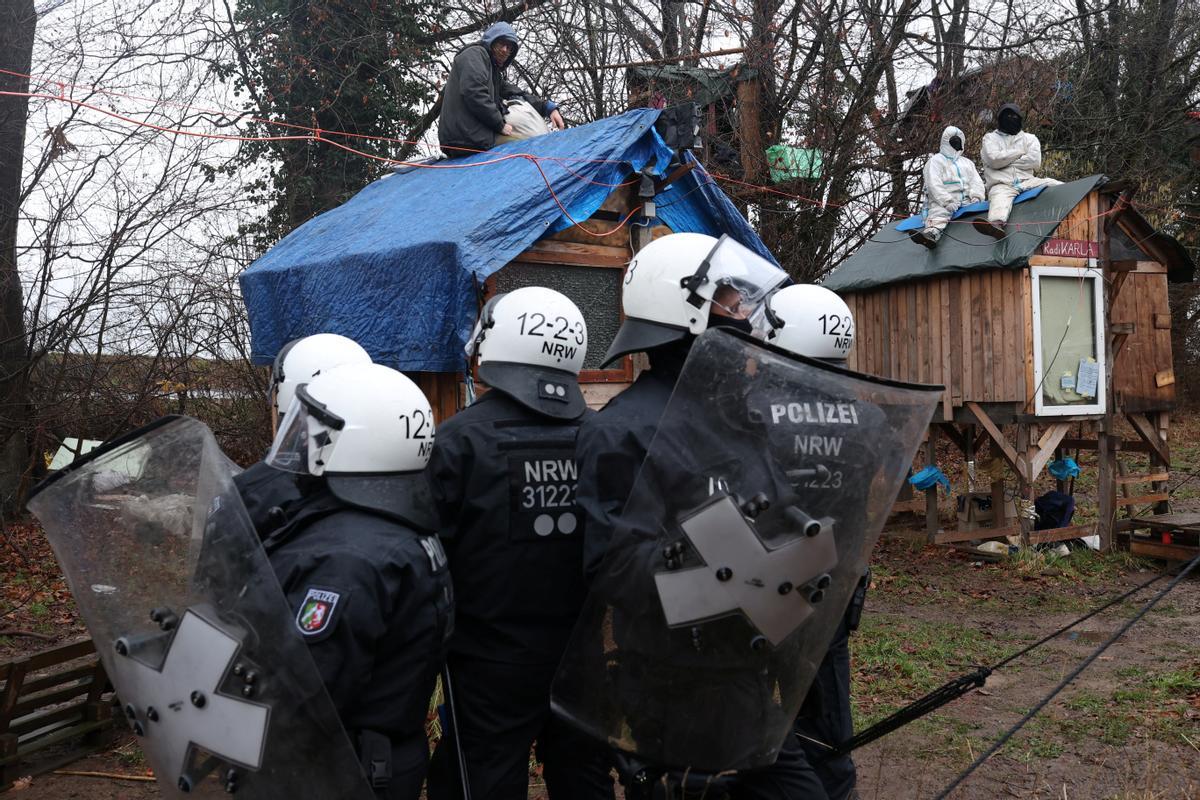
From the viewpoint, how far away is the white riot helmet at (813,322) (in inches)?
173

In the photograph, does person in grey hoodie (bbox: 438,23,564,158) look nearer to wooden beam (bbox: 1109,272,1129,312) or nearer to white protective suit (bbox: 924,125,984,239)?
white protective suit (bbox: 924,125,984,239)

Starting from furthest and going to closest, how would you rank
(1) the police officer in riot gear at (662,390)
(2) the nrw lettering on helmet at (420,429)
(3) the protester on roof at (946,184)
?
(3) the protester on roof at (946,184), (2) the nrw lettering on helmet at (420,429), (1) the police officer in riot gear at (662,390)

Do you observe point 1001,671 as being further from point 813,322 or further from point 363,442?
point 363,442

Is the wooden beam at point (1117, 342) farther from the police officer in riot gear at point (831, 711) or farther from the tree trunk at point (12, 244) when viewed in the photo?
the tree trunk at point (12, 244)

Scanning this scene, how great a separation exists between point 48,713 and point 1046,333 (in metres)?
8.60

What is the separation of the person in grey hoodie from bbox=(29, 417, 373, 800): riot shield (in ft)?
20.2

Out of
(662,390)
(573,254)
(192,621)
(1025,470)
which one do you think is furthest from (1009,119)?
(192,621)

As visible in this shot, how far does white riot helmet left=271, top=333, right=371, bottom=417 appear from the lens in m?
4.14

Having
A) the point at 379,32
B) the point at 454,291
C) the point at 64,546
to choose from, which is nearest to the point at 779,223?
the point at 379,32

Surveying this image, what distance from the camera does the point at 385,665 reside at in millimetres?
2668

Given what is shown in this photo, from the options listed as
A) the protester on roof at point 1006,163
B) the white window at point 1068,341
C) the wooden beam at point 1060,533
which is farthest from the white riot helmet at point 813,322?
the wooden beam at point 1060,533

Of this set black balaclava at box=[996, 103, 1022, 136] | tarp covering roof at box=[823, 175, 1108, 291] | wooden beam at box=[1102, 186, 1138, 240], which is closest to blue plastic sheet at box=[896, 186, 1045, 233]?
tarp covering roof at box=[823, 175, 1108, 291]

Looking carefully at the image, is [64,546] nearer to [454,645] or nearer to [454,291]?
[454,645]

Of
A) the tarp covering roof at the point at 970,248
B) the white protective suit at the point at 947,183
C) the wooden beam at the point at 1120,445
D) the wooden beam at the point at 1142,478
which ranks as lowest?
the wooden beam at the point at 1142,478
